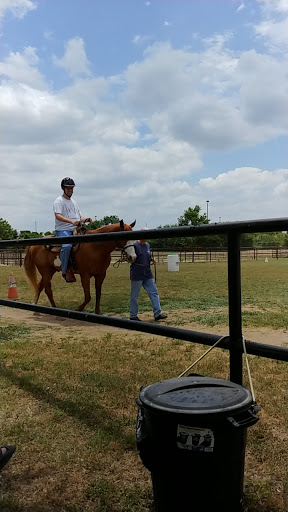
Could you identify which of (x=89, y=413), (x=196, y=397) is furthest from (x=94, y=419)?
(x=196, y=397)

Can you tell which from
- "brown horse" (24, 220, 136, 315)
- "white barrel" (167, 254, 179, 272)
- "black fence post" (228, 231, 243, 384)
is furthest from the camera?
"white barrel" (167, 254, 179, 272)

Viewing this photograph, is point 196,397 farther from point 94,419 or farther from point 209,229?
point 94,419

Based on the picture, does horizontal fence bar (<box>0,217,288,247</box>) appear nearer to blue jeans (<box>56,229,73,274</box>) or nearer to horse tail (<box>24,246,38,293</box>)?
blue jeans (<box>56,229,73,274</box>)

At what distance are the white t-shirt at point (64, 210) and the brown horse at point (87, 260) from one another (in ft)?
1.53

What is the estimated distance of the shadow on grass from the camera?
233cm

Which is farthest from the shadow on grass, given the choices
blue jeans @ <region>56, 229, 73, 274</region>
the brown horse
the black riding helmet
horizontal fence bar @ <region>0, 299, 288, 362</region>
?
the black riding helmet

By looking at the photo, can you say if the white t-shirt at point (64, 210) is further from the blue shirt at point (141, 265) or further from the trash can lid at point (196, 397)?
the trash can lid at point (196, 397)

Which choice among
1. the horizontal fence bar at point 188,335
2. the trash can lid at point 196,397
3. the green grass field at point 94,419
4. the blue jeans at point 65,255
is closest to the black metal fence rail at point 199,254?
the blue jeans at point 65,255

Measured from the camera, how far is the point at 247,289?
35.9 feet

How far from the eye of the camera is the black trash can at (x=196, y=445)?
130 centimetres

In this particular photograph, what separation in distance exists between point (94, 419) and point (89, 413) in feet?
0.33

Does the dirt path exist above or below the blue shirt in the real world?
below

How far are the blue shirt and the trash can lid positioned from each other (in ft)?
18.0

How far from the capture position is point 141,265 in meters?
7.06
